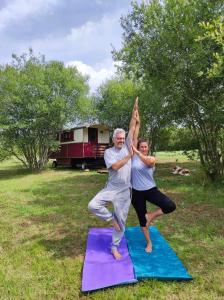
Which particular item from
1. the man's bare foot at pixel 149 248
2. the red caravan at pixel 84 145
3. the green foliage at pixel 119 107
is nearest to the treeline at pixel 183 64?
the man's bare foot at pixel 149 248

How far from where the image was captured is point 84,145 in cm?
2414

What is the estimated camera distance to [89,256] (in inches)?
208

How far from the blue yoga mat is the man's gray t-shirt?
3.78 ft

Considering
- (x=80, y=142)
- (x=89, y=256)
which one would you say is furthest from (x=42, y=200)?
(x=80, y=142)

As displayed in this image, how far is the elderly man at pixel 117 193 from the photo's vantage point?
5.15 m

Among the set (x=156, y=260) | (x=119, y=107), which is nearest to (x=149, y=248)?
(x=156, y=260)

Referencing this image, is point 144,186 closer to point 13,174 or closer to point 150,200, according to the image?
point 150,200

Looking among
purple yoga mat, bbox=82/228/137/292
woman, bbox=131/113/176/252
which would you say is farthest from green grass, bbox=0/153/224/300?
woman, bbox=131/113/176/252

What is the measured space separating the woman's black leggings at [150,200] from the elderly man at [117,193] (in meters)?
0.18

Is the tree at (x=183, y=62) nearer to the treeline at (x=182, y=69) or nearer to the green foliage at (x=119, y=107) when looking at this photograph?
the treeline at (x=182, y=69)

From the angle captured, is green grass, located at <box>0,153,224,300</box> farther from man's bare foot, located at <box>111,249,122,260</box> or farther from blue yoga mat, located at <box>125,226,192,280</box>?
man's bare foot, located at <box>111,249,122,260</box>

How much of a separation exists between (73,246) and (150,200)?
178 cm

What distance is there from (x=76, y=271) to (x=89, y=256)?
488mm

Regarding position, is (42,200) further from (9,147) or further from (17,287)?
(9,147)
